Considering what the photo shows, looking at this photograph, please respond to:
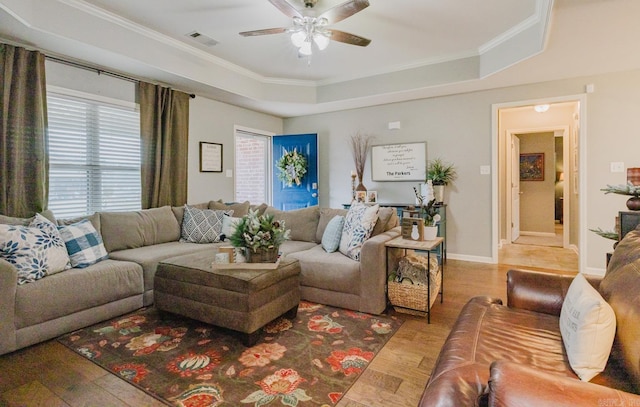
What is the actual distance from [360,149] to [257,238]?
11.2 feet

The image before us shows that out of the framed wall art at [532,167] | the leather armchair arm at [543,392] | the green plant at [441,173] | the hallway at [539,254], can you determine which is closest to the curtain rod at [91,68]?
the green plant at [441,173]

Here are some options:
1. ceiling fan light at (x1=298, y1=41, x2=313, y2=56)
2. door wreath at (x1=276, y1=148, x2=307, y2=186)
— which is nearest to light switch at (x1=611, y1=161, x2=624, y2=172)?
ceiling fan light at (x1=298, y1=41, x2=313, y2=56)

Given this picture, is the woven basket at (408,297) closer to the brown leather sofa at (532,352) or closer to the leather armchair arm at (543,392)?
the brown leather sofa at (532,352)

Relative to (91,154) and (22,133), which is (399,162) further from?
(22,133)

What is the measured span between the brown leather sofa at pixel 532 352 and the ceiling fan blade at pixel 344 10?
2.06 metres

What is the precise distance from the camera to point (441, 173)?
466cm

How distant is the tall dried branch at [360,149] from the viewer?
5352mm

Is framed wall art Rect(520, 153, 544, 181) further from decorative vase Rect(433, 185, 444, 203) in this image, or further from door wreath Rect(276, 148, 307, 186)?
door wreath Rect(276, 148, 307, 186)

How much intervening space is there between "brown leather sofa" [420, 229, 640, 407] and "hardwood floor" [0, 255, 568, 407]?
52 centimetres

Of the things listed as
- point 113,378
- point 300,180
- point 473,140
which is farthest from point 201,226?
point 473,140

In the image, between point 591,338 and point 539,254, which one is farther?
point 539,254

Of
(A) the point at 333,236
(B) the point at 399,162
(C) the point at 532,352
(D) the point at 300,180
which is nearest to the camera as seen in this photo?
(C) the point at 532,352

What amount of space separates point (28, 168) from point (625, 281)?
4.31m

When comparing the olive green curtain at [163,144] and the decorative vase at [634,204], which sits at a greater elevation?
the olive green curtain at [163,144]
